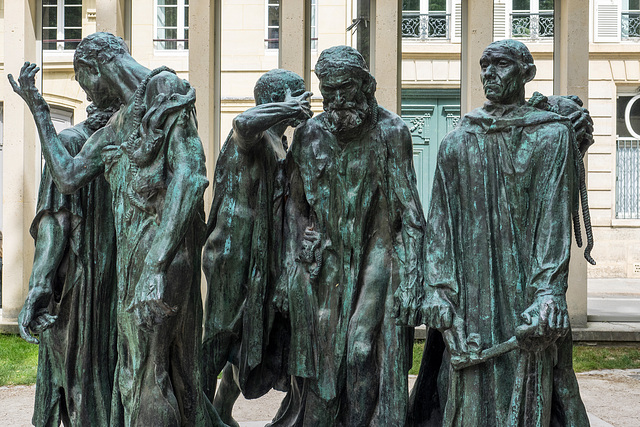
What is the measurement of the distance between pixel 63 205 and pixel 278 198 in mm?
1191

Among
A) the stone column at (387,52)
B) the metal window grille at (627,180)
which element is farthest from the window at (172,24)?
the metal window grille at (627,180)

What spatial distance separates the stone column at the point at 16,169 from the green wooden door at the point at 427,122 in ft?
17.5

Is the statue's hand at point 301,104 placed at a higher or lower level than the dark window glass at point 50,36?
lower

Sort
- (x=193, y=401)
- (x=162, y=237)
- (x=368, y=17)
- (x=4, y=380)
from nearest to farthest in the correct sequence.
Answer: (x=162, y=237), (x=193, y=401), (x=4, y=380), (x=368, y=17)

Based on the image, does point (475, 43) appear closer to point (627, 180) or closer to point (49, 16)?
point (49, 16)

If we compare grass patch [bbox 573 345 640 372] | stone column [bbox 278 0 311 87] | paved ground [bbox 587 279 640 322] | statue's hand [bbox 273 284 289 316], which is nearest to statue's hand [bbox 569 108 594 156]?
statue's hand [bbox 273 284 289 316]

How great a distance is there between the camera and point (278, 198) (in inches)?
196

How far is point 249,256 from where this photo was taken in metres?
5.00

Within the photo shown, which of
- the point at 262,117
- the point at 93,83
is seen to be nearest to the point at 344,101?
the point at 262,117

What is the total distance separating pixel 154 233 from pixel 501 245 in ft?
5.60

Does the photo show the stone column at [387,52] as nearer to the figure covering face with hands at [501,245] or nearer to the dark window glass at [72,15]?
the dark window glass at [72,15]

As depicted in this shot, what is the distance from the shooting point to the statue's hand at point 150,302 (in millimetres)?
4078

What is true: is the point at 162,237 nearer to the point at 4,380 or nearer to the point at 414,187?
the point at 414,187

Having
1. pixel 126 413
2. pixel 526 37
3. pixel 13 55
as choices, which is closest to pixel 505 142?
pixel 126 413
